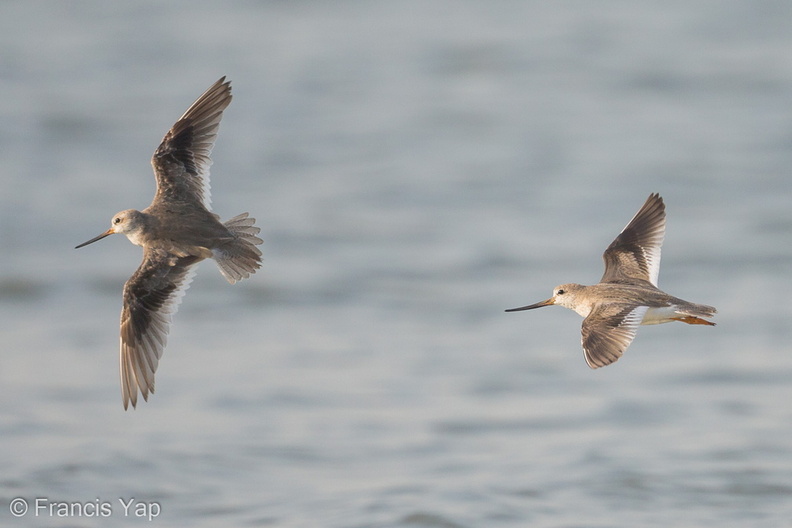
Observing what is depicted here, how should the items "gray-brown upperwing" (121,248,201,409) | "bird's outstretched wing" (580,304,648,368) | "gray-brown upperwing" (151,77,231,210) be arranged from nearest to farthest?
"bird's outstretched wing" (580,304,648,368)
"gray-brown upperwing" (121,248,201,409)
"gray-brown upperwing" (151,77,231,210)

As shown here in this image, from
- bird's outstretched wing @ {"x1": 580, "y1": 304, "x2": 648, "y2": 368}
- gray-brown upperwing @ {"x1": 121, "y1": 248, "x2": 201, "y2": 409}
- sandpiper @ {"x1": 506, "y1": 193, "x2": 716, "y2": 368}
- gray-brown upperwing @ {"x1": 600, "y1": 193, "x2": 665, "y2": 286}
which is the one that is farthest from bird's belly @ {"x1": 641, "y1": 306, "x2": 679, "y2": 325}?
gray-brown upperwing @ {"x1": 121, "y1": 248, "x2": 201, "y2": 409}

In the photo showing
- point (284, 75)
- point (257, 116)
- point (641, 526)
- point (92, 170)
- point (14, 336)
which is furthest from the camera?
point (284, 75)

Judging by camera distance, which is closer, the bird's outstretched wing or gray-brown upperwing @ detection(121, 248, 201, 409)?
the bird's outstretched wing

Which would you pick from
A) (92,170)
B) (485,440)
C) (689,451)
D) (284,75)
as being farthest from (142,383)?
(284,75)

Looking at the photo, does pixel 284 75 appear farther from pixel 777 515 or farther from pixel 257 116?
pixel 777 515

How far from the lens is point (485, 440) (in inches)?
471

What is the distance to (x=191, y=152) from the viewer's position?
22.6 feet

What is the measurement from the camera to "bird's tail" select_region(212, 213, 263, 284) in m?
6.59

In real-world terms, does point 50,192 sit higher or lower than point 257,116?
lower

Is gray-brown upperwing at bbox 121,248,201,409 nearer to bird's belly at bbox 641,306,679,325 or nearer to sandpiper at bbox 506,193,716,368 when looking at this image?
sandpiper at bbox 506,193,716,368

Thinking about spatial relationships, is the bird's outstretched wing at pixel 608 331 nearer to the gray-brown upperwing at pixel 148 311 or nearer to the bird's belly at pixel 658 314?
the bird's belly at pixel 658 314

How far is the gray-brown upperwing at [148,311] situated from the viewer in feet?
21.6

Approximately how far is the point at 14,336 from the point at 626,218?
865 cm

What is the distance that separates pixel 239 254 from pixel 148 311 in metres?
0.59
